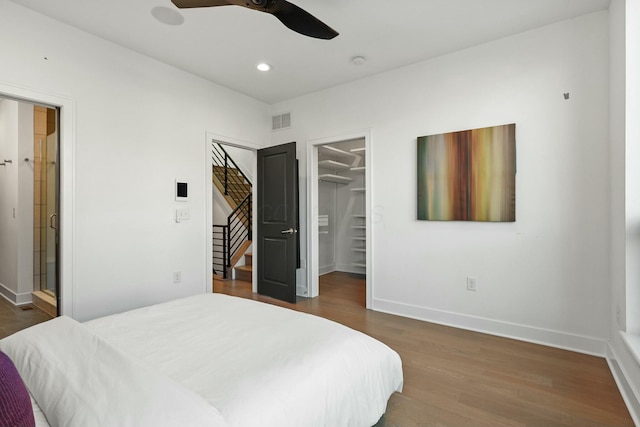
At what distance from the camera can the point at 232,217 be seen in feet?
20.6

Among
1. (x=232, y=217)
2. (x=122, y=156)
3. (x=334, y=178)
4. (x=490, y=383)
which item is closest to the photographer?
(x=490, y=383)

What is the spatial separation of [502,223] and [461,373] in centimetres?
141

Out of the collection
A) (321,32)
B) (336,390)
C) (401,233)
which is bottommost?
(336,390)

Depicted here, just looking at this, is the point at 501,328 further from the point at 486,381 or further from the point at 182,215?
the point at 182,215

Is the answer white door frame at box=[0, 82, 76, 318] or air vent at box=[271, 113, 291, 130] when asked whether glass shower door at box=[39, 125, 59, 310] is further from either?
air vent at box=[271, 113, 291, 130]

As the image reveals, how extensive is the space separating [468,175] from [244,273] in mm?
3844

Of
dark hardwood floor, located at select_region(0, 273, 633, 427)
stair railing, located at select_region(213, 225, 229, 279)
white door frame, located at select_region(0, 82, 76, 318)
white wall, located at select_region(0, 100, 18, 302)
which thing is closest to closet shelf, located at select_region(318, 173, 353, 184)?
stair railing, located at select_region(213, 225, 229, 279)

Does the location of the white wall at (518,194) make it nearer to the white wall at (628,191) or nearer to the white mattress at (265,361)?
the white wall at (628,191)

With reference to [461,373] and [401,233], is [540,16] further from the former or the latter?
[461,373]

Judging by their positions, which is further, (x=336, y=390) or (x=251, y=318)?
(x=251, y=318)

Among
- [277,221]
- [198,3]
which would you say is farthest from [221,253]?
[198,3]

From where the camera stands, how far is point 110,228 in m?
2.82

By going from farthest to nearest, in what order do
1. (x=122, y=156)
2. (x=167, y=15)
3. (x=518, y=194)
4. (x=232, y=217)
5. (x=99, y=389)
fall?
(x=232, y=217), (x=122, y=156), (x=518, y=194), (x=167, y=15), (x=99, y=389)

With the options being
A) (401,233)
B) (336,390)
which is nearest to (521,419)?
(336,390)
